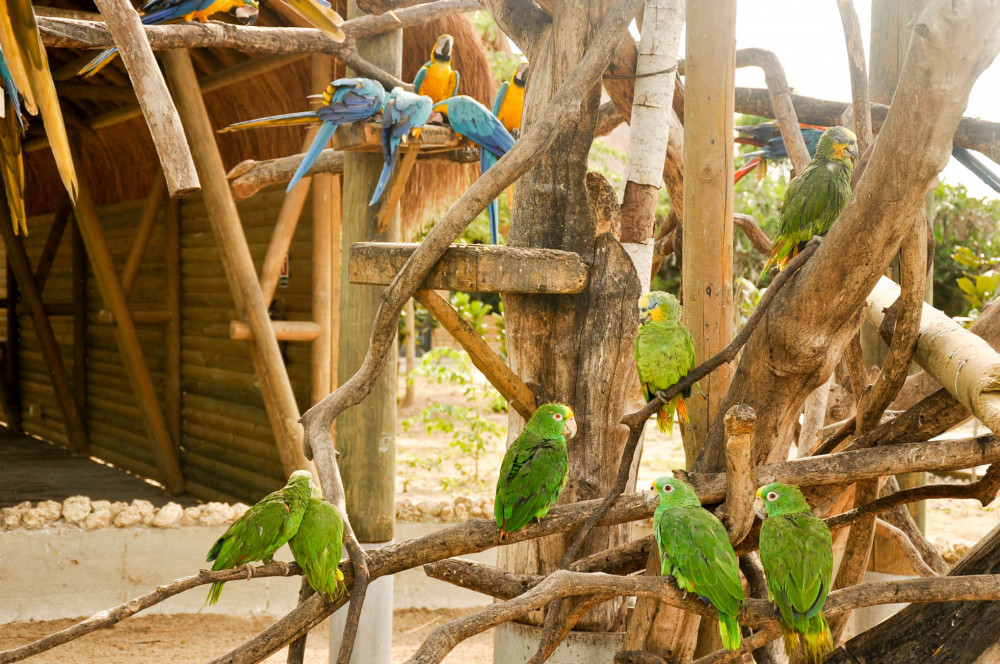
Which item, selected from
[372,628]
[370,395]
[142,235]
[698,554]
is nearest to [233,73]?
[142,235]

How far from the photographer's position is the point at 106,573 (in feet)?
13.9

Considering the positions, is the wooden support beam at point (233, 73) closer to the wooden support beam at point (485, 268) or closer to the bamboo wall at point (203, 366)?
the bamboo wall at point (203, 366)

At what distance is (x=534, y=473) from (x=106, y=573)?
3.24m

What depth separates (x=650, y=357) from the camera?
76.7 inches

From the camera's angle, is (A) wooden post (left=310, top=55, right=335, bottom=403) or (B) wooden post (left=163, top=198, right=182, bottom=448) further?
(B) wooden post (left=163, top=198, right=182, bottom=448)

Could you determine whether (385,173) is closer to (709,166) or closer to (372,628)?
(709,166)

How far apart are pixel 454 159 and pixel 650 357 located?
78.5 inches

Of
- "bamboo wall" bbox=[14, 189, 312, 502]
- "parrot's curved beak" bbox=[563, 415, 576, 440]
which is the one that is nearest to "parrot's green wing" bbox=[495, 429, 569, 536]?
"parrot's curved beak" bbox=[563, 415, 576, 440]

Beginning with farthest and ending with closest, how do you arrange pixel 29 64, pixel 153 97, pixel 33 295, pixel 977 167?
1. pixel 33 295
2. pixel 977 167
3. pixel 153 97
4. pixel 29 64

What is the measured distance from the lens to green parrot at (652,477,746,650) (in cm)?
162

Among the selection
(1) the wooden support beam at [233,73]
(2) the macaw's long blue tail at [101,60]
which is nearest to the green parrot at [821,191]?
(2) the macaw's long blue tail at [101,60]

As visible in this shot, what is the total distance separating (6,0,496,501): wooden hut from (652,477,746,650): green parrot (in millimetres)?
3123

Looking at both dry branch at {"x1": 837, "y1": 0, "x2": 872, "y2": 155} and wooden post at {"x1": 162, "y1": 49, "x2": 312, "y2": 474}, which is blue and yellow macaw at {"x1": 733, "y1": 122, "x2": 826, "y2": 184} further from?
wooden post at {"x1": 162, "y1": 49, "x2": 312, "y2": 474}

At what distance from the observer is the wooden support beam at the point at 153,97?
119 centimetres
